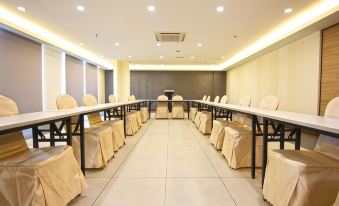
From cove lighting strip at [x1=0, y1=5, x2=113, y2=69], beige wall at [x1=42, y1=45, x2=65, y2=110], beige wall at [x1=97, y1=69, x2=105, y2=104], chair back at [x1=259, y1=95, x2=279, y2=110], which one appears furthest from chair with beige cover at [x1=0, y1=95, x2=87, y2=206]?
beige wall at [x1=97, y1=69, x2=105, y2=104]

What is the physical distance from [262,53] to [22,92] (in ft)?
24.7

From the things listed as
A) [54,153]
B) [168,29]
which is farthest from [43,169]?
[168,29]

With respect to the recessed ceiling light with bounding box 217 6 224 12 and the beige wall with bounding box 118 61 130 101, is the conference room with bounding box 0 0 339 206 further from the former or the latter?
the beige wall with bounding box 118 61 130 101

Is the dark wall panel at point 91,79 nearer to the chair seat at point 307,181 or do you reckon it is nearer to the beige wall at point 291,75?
the beige wall at point 291,75

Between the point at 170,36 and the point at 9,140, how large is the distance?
5.01 m

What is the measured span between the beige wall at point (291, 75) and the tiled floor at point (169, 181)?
3.41m

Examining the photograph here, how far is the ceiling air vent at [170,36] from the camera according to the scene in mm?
5845

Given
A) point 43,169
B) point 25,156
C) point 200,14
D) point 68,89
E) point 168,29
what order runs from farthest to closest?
1. point 68,89
2. point 168,29
3. point 200,14
4. point 25,156
5. point 43,169

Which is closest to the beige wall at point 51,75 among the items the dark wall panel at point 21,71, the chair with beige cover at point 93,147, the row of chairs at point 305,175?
the dark wall panel at point 21,71

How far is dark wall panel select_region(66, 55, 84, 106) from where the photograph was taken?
318 inches

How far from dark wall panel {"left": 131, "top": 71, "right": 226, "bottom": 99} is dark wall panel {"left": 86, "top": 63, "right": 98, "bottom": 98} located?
2556 millimetres

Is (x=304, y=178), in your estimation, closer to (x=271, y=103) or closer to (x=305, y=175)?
(x=305, y=175)

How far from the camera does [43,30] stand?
5656 mm

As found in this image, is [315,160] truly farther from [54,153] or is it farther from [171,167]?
[54,153]
